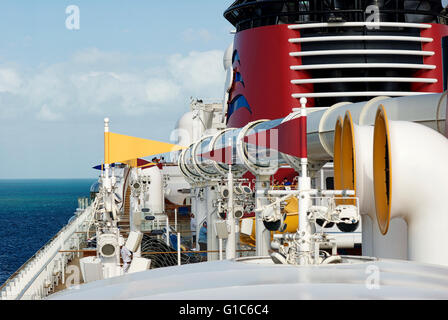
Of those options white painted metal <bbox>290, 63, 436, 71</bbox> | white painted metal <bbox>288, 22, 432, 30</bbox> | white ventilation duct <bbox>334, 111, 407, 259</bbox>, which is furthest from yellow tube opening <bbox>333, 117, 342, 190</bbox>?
white painted metal <bbox>288, 22, 432, 30</bbox>

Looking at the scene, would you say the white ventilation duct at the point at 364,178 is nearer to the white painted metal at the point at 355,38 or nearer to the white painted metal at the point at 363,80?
the white painted metal at the point at 363,80

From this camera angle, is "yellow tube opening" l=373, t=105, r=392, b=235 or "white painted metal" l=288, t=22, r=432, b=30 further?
"white painted metal" l=288, t=22, r=432, b=30

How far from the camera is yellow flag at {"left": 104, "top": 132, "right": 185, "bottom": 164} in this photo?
34.7ft

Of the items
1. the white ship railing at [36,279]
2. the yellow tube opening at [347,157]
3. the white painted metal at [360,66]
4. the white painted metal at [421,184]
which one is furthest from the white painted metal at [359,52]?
the white painted metal at [421,184]

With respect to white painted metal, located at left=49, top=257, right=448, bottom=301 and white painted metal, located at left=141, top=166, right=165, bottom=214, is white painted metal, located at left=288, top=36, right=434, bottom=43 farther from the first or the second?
white painted metal, located at left=49, top=257, right=448, bottom=301

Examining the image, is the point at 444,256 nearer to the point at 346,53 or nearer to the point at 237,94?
the point at 346,53

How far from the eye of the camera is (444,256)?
9.47m

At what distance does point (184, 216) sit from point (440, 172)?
4336 centimetres

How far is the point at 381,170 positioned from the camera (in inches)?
397

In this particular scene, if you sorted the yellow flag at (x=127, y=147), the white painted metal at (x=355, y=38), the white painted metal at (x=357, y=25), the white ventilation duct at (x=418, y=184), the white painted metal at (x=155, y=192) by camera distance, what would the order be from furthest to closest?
the white painted metal at (x=155, y=192) < the white painted metal at (x=355, y=38) < the white painted metal at (x=357, y=25) < the yellow flag at (x=127, y=147) < the white ventilation duct at (x=418, y=184)

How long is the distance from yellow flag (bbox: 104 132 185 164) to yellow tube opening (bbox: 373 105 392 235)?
280 centimetres

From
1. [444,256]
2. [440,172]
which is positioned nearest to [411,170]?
[440,172]

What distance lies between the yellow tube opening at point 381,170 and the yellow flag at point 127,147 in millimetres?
2800

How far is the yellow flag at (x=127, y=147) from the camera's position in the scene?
1058cm
